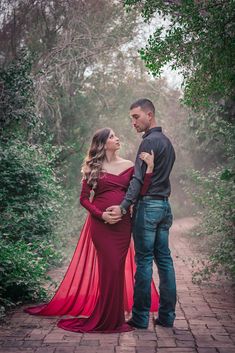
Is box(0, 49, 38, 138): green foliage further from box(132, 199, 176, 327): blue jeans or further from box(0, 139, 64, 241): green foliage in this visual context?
box(132, 199, 176, 327): blue jeans

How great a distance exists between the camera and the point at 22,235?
7.51m

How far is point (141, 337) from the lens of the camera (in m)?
4.88

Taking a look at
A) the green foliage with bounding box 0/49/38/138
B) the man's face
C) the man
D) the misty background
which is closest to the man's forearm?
the man

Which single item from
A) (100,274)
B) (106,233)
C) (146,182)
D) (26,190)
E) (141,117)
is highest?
(141,117)

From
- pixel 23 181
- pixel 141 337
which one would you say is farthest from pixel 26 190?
pixel 141 337

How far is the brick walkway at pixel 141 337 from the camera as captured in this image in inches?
177

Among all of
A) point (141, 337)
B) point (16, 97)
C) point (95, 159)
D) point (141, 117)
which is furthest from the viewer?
point (16, 97)

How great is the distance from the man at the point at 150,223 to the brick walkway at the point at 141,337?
251 millimetres

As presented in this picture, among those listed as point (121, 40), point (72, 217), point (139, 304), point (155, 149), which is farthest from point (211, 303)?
point (121, 40)

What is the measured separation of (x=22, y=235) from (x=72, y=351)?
330 centimetres

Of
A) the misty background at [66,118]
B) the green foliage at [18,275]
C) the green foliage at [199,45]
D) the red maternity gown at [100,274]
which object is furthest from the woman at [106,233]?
the green foliage at [199,45]

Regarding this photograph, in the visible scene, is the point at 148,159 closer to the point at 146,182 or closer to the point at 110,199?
the point at 146,182

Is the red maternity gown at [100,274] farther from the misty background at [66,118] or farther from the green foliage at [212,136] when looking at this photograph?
the green foliage at [212,136]

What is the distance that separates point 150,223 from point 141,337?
1122mm
